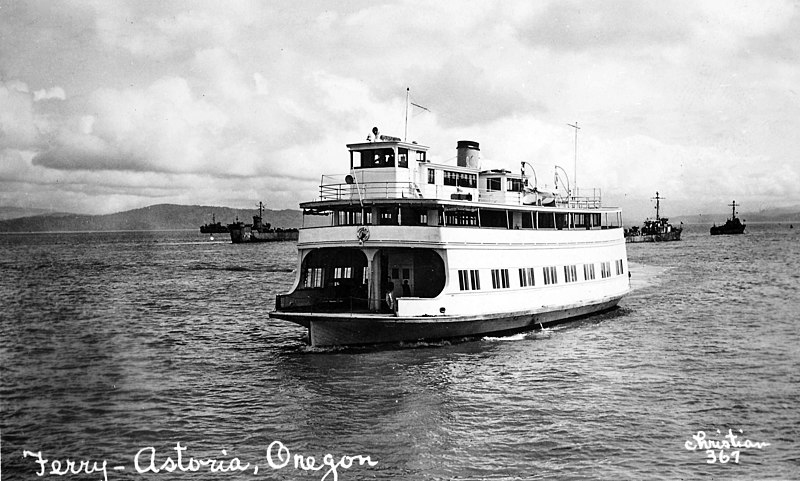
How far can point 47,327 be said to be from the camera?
3672 cm

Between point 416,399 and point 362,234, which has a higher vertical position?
point 362,234

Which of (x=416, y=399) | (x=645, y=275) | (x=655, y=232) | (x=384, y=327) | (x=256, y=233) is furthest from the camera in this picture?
(x=256, y=233)

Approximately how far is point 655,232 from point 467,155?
121 m

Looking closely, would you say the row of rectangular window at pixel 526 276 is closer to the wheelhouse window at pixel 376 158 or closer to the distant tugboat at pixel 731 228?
the wheelhouse window at pixel 376 158

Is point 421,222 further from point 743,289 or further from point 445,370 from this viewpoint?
point 743,289

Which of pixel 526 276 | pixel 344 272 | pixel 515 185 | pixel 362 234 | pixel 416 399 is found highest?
pixel 515 185

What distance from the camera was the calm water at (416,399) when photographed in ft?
50.9

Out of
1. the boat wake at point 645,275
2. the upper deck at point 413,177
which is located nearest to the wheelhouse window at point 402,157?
the upper deck at point 413,177

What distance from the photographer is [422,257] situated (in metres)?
27.5

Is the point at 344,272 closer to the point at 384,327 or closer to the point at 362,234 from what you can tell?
the point at 362,234

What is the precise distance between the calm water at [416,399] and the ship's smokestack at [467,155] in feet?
28.3

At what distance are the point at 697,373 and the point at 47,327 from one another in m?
32.1

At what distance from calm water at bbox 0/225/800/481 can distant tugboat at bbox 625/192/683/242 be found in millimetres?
104328

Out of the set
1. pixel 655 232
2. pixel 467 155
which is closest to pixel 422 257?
pixel 467 155
